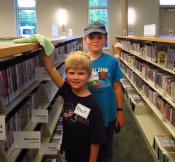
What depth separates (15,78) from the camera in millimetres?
2088

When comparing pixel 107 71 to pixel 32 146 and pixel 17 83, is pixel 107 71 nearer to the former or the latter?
pixel 17 83

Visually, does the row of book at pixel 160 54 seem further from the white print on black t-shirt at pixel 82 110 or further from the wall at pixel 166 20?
the wall at pixel 166 20

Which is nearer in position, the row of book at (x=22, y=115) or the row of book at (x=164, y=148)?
the row of book at (x=22, y=115)

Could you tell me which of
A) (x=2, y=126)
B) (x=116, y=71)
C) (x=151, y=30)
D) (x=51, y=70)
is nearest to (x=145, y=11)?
(x=151, y=30)

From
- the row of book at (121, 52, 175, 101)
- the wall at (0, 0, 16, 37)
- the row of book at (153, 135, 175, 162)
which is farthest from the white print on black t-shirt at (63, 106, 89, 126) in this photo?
the wall at (0, 0, 16, 37)

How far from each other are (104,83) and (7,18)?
12.0 m

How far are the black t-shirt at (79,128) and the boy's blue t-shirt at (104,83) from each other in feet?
1.48

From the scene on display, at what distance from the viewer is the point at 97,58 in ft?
8.53

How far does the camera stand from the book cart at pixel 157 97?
383 centimetres

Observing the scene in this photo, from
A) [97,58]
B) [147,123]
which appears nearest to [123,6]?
[147,123]

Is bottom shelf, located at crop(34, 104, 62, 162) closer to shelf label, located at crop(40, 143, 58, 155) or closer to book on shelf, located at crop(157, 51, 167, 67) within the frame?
shelf label, located at crop(40, 143, 58, 155)

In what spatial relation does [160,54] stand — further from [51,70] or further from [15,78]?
[15,78]

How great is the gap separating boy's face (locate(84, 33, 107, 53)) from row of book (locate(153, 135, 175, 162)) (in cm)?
160

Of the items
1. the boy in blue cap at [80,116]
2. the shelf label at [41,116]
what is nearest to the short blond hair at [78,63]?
the boy in blue cap at [80,116]
